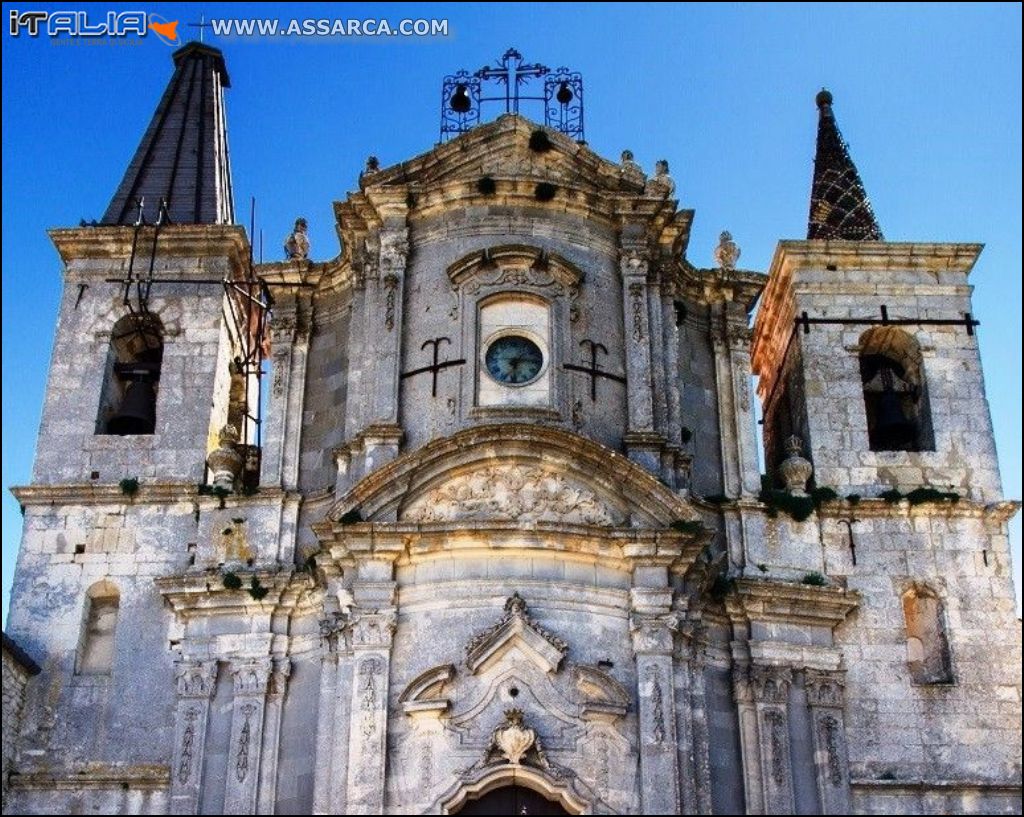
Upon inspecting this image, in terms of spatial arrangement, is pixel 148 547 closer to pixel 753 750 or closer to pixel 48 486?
pixel 48 486

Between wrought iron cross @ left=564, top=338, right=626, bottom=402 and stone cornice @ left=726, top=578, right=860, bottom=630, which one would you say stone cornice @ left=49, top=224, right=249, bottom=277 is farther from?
stone cornice @ left=726, top=578, right=860, bottom=630

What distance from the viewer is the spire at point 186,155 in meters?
25.6

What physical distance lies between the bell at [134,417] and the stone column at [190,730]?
13.5 feet

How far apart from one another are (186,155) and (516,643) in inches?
480

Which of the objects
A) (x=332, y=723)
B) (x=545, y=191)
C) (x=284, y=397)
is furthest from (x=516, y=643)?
(x=545, y=191)

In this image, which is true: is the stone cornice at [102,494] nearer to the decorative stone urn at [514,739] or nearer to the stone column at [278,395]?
the stone column at [278,395]

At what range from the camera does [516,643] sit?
18.5 metres

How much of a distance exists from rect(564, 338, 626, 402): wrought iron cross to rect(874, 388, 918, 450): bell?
4247mm

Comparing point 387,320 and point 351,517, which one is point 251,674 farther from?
point 387,320

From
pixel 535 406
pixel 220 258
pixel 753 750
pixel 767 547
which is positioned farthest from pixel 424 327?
pixel 753 750

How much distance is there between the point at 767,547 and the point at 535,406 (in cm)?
352

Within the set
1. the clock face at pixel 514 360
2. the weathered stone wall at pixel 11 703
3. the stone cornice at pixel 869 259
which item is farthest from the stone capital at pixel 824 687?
the weathered stone wall at pixel 11 703

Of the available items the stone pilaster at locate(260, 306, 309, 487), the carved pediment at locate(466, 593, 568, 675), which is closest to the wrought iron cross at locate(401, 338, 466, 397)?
the stone pilaster at locate(260, 306, 309, 487)

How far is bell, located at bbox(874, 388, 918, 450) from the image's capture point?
23.0 meters
